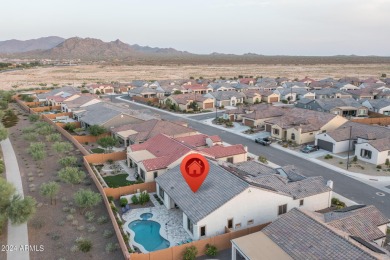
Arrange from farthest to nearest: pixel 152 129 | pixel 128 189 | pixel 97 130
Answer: pixel 97 130 → pixel 152 129 → pixel 128 189

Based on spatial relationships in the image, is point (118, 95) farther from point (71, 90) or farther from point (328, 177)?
point (328, 177)

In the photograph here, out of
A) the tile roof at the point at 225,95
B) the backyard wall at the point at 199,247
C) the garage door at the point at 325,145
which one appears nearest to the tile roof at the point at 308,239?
the backyard wall at the point at 199,247

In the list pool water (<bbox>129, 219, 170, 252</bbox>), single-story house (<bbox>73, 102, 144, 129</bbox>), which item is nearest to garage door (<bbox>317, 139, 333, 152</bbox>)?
single-story house (<bbox>73, 102, 144, 129</bbox>)

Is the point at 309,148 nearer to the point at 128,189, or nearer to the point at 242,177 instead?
the point at 242,177

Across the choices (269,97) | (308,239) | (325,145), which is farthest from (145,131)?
(269,97)

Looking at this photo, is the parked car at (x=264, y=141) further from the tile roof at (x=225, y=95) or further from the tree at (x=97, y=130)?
the tile roof at (x=225, y=95)

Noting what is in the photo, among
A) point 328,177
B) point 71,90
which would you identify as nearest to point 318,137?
point 328,177

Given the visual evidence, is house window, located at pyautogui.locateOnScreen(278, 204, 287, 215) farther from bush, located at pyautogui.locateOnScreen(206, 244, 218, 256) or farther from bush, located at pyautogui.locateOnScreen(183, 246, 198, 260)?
bush, located at pyautogui.locateOnScreen(183, 246, 198, 260)
